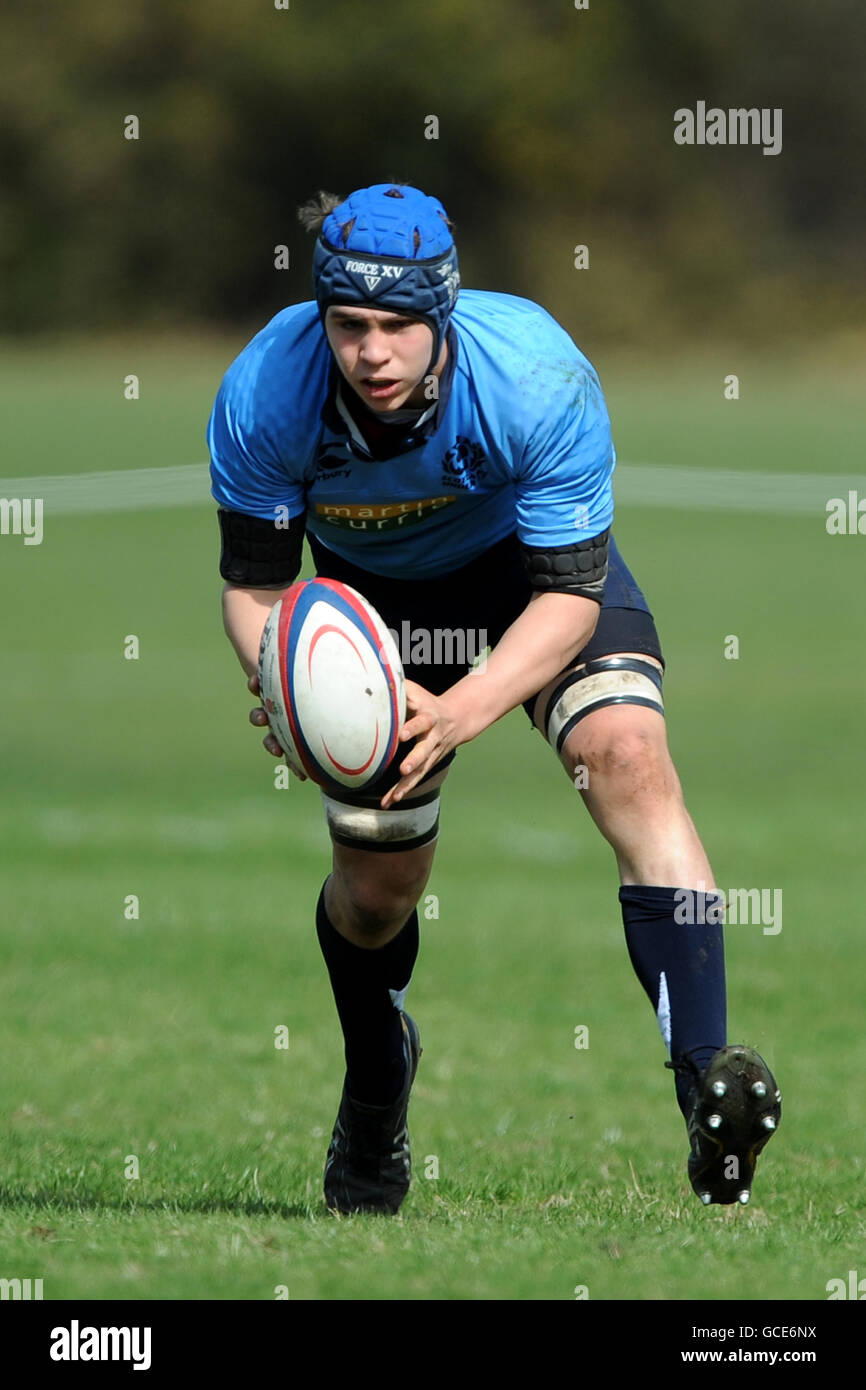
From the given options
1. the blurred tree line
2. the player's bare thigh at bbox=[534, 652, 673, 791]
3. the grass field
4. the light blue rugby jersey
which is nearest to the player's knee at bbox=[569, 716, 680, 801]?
the player's bare thigh at bbox=[534, 652, 673, 791]

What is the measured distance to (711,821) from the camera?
15.0m

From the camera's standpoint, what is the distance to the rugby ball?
509 centimetres

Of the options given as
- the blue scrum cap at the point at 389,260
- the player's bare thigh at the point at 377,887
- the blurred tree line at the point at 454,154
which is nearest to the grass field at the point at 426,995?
the player's bare thigh at the point at 377,887

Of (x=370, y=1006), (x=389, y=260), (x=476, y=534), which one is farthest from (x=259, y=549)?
(x=370, y=1006)

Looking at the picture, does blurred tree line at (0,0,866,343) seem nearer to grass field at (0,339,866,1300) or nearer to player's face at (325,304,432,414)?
grass field at (0,339,866,1300)

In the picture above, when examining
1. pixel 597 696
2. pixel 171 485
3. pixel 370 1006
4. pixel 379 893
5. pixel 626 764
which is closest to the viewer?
pixel 626 764

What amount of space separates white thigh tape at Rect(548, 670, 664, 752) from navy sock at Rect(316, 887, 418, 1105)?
41.6 inches

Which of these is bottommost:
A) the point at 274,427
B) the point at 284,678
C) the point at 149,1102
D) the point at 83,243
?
the point at 149,1102

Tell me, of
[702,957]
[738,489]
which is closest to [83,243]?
[738,489]

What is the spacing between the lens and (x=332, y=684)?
16.7ft

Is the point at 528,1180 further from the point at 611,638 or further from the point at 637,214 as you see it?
the point at 637,214

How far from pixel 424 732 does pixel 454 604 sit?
0.88 m

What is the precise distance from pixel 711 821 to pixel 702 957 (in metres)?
9.76

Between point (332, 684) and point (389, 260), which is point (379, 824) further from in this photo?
point (389, 260)
